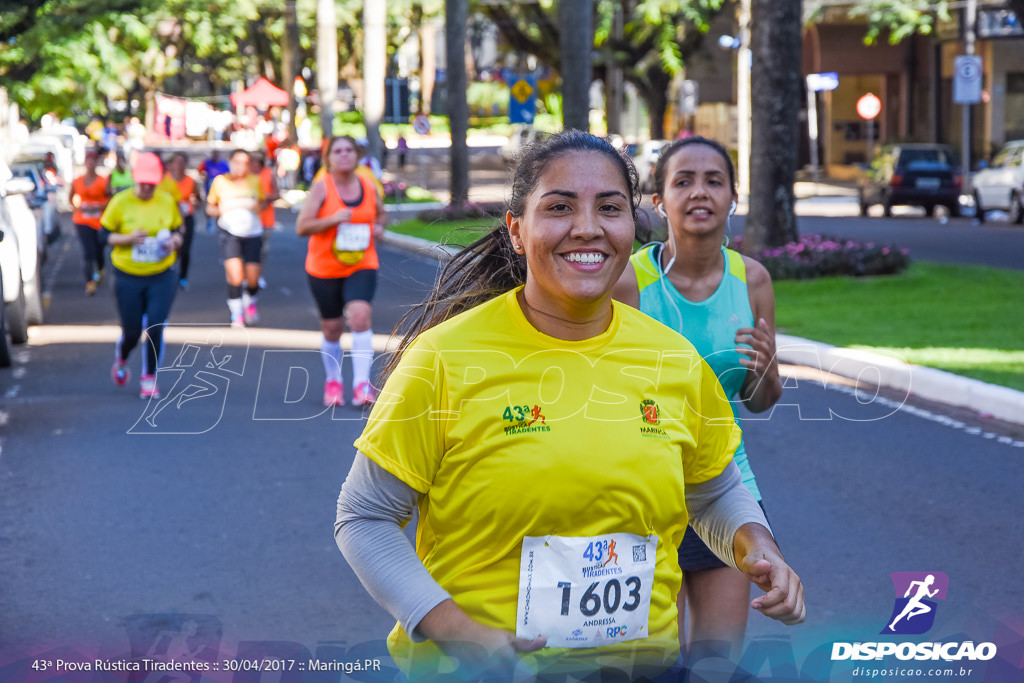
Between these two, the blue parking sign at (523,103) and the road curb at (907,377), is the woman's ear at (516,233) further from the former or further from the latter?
the blue parking sign at (523,103)

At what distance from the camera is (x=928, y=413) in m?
10.3

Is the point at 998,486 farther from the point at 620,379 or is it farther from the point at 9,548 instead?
the point at 620,379

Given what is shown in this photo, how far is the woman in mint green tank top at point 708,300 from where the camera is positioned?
4148 millimetres

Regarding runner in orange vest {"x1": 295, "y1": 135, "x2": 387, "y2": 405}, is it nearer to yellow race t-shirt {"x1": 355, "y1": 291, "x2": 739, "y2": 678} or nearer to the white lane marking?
the white lane marking

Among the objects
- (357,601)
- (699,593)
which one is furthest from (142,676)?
(699,593)

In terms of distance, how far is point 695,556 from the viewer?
4164 millimetres

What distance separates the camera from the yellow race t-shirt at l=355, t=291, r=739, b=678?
9.19 ft

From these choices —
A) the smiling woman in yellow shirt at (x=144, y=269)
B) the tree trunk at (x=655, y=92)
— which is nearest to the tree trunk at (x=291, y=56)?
the tree trunk at (x=655, y=92)

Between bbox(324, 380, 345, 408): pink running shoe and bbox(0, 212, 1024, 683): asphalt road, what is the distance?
0.09 meters

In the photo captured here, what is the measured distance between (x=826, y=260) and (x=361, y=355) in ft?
31.6

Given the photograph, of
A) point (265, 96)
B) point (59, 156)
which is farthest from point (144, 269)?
point (265, 96)

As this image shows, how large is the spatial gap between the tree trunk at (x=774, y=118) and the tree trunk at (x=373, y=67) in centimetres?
1632

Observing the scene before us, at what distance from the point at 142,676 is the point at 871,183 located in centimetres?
3124

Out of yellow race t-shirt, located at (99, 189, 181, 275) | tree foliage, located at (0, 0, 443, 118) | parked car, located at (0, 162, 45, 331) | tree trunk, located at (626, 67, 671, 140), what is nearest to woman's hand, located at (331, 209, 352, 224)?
yellow race t-shirt, located at (99, 189, 181, 275)
